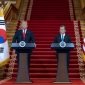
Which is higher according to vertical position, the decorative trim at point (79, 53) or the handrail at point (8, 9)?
the handrail at point (8, 9)

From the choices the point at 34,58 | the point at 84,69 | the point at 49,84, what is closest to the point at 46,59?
the point at 34,58

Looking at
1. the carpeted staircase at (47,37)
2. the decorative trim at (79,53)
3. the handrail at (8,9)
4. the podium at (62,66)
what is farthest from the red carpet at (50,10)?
the podium at (62,66)

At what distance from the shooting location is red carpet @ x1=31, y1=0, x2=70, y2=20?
1867cm

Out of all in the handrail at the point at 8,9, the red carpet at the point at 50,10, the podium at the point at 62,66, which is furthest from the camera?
the red carpet at the point at 50,10

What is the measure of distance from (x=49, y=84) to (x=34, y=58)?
7.67 feet

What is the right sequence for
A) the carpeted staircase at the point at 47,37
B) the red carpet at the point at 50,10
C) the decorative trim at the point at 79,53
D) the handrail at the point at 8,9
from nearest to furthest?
the decorative trim at the point at 79,53
the carpeted staircase at the point at 47,37
the handrail at the point at 8,9
the red carpet at the point at 50,10

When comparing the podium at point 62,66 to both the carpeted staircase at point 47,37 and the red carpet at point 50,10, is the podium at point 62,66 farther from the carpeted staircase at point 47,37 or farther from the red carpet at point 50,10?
the red carpet at point 50,10

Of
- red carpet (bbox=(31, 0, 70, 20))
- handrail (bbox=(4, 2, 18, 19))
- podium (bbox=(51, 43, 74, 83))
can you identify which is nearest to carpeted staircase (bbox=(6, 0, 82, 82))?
red carpet (bbox=(31, 0, 70, 20))

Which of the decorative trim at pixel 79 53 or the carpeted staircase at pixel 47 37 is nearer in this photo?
the decorative trim at pixel 79 53

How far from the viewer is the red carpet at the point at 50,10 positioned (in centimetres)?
1867

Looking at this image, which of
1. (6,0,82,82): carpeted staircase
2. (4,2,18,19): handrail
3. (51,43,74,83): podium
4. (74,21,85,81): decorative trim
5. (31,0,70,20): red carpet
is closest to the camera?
(51,43,74,83): podium

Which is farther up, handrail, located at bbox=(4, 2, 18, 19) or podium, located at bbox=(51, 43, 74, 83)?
handrail, located at bbox=(4, 2, 18, 19)

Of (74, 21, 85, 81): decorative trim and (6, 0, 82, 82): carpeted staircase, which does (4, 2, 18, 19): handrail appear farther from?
(74, 21, 85, 81): decorative trim

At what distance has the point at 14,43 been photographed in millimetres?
11047
